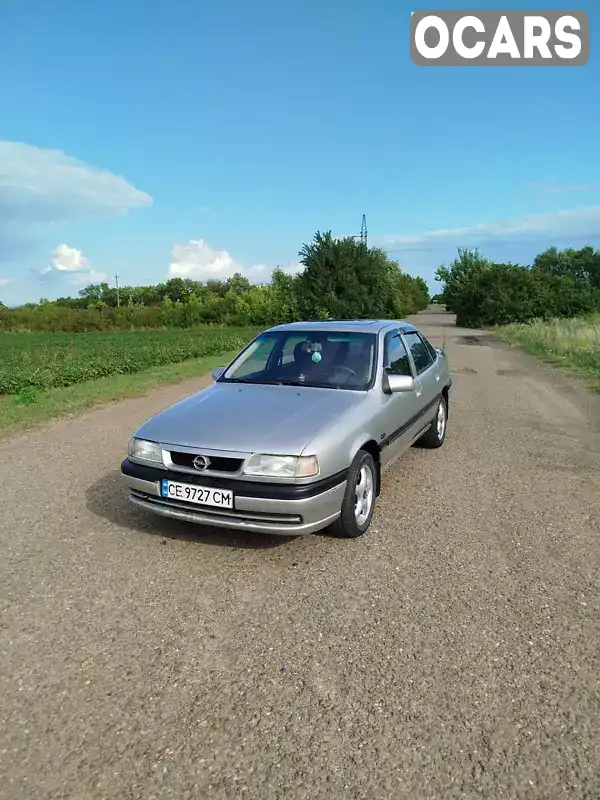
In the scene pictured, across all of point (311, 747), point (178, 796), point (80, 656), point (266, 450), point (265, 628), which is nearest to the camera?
point (178, 796)

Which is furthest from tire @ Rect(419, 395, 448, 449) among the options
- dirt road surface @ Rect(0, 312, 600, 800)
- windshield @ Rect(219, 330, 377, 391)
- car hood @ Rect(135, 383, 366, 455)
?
car hood @ Rect(135, 383, 366, 455)

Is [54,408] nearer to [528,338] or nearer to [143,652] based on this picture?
[143,652]

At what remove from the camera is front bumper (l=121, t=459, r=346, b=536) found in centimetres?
349

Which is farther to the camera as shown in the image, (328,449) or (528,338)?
(528,338)

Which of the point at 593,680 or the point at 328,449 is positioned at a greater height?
the point at 328,449

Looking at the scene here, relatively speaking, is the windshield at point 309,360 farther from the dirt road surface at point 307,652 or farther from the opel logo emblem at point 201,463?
the opel logo emblem at point 201,463

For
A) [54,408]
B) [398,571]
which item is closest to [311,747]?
[398,571]

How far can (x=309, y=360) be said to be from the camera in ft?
16.5

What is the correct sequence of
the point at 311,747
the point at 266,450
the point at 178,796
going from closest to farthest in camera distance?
the point at 178,796
the point at 311,747
the point at 266,450

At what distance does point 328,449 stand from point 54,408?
7.20 m

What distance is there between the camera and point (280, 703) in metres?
2.41

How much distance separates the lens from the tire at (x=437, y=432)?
6.39 m

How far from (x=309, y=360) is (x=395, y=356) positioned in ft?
2.88

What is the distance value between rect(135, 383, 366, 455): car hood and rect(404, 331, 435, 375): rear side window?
1.68m
